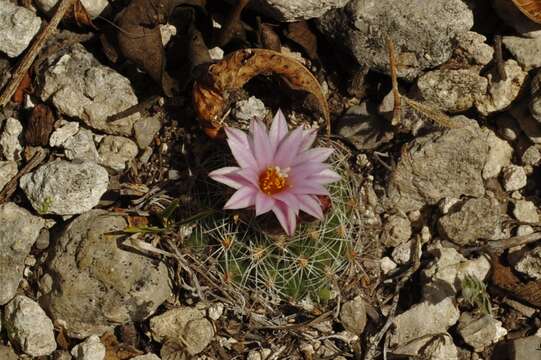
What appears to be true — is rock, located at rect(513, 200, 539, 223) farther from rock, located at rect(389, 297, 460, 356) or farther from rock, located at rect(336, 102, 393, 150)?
rock, located at rect(336, 102, 393, 150)

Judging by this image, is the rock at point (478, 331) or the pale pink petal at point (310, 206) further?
the rock at point (478, 331)

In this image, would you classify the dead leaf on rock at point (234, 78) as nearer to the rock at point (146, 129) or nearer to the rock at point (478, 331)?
the rock at point (146, 129)

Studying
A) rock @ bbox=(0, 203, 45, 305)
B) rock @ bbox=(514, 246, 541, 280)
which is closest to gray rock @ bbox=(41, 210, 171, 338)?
rock @ bbox=(0, 203, 45, 305)

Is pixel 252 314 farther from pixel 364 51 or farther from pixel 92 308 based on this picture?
pixel 364 51

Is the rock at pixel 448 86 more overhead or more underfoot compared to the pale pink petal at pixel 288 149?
more underfoot

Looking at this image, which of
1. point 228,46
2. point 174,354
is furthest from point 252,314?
point 228,46

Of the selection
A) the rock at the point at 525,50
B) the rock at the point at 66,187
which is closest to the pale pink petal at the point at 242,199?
the rock at the point at 66,187

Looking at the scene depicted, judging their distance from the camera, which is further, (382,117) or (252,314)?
(382,117)
